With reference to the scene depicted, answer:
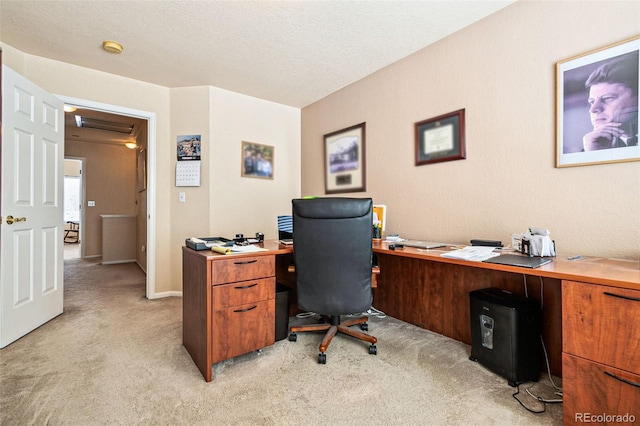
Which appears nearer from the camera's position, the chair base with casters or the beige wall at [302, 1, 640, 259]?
the beige wall at [302, 1, 640, 259]

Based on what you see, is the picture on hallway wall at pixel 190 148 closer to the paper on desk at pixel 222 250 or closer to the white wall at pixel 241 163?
the white wall at pixel 241 163

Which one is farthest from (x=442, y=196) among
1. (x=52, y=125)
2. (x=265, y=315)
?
(x=52, y=125)

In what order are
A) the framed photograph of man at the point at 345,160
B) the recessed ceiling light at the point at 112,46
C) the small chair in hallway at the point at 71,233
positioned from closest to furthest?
the recessed ceiling light at the point at 112,46
the framed photograph of man at the point at 345,160
the small chair in hallway at the point at 71,233

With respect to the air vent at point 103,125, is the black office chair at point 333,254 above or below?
below

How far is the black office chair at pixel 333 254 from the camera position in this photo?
1854mm

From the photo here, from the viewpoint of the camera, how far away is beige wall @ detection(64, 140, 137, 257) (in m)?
5.88

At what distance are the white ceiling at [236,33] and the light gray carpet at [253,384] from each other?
8.02 feet

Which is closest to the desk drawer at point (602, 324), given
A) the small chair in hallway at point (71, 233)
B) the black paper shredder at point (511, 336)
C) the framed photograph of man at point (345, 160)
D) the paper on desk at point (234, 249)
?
the black paper shredder at point (511, 336)

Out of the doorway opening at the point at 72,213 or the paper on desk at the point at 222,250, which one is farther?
the doorway opening at the point at 72,213

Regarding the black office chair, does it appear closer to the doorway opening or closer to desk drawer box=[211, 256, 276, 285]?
desk drawer box=[211, 256, 276, 285]

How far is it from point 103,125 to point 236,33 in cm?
380

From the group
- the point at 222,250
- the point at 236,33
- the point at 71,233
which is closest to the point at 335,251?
the point at 222,250

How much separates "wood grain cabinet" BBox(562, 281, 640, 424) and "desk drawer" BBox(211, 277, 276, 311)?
5.26 feet

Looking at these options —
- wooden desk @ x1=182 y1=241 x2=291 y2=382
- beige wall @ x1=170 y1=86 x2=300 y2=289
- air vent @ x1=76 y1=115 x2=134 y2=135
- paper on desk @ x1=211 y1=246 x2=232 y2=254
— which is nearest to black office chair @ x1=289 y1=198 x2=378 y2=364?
wooden desk @ x1=182 y1=241 x2=291 y2=382
